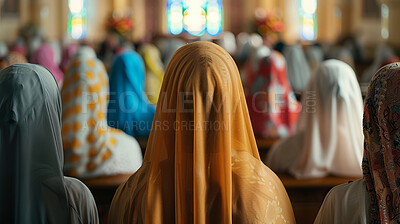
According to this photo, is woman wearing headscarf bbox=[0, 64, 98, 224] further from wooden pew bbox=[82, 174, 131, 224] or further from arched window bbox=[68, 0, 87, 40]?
arched window bbox=[68, 0, 87, 40]

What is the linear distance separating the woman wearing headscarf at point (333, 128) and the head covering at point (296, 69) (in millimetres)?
4914

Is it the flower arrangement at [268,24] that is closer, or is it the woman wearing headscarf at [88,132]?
the woman wearing headscarf at [88,132]

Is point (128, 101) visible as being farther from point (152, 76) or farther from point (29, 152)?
point (29, 152)

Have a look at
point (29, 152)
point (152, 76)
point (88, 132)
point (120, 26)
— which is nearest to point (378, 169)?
point (29, 152)

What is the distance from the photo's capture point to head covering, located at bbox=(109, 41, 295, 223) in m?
1.72

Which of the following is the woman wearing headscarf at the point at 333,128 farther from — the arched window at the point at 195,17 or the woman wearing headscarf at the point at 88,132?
the arched window at the point at 195,17

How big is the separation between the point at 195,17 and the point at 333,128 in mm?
14704

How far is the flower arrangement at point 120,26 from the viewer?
14375mm

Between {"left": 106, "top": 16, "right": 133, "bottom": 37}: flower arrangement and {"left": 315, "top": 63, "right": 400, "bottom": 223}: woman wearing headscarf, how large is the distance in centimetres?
1305

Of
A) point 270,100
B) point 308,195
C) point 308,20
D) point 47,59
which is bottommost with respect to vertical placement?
point 308,195

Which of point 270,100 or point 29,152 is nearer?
point 29,152

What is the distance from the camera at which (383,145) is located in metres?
1.67

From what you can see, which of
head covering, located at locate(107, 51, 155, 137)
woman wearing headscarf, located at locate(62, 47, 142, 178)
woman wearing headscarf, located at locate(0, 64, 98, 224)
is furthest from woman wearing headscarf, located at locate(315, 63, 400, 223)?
head covering, located at locate(107, 51, 155, 137)

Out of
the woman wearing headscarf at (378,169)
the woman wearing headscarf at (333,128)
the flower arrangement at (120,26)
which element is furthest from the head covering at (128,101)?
the flower arrangement at (120,26)
